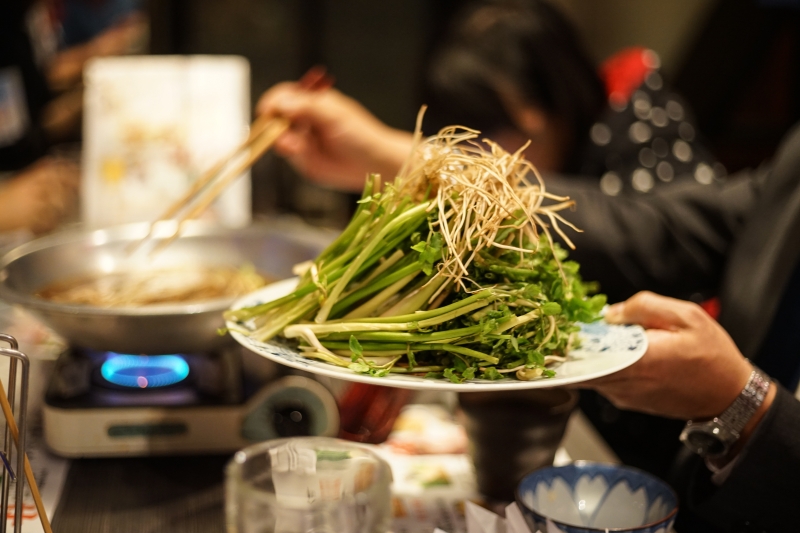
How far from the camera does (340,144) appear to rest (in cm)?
192

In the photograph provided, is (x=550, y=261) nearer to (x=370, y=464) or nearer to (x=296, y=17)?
(x=370, y=464)

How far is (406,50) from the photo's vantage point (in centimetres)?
436

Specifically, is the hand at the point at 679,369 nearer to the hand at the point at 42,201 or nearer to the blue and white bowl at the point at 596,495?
the blue and white bowl at the point at 596,495

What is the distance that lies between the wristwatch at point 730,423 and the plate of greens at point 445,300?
170mm

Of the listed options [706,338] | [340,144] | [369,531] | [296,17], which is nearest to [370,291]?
[369,531]

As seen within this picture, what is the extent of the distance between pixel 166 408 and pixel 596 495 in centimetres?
68

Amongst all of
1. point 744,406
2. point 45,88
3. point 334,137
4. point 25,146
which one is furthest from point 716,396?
point 45,88

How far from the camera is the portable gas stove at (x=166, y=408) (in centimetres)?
118

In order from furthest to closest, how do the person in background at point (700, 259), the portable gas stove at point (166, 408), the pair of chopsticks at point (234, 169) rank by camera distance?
the pair of chopsticks at point (234, 169)
the portable gas stove at point (166, 408)
the person in background at point (700, 259)

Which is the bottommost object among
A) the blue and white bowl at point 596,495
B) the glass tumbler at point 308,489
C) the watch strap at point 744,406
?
the blue and white bowl at point 596,495

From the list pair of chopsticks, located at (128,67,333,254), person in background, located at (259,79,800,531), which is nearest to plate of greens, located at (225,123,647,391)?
person in background, located at (259,79,800,531)

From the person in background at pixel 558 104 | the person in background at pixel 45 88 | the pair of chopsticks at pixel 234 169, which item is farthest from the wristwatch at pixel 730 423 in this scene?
the person in background at pixel 45 88

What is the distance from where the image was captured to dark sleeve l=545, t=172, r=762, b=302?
1.65 meters

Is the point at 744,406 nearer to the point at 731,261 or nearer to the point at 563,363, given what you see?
the point at 563,363
